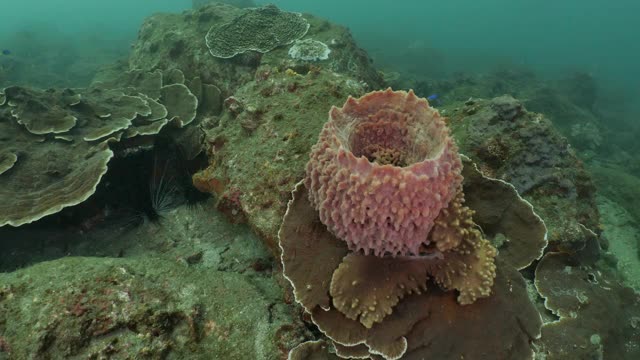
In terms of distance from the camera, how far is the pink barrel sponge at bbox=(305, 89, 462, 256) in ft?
6.66

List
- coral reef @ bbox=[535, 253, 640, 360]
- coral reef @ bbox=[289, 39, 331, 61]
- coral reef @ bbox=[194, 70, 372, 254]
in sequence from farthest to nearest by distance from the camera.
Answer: coral reef @ bbox=[289, 39, 331, 61], coral reef @ bbox=[194, 70, 372, 254], coral reef @ bbox=[535, 253, 640, 360]

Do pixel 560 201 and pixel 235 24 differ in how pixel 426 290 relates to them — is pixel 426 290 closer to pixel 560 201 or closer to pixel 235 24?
pixel 560 201

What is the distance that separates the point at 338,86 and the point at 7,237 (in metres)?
3.76

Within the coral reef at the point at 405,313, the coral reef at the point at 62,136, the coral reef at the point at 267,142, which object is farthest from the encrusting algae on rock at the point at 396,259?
the coral reef at the point at 62,136

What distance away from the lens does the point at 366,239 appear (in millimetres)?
2252

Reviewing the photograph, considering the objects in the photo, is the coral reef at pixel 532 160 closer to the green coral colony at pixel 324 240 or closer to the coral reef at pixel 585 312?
the green coral colony at pixel 324 240

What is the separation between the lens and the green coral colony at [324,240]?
7.32 feet

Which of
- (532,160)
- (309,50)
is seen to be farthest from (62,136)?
(532,160)

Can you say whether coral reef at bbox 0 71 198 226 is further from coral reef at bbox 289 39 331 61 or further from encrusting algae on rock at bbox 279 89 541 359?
encrusting algae on rock at bbox 279 89 541 359

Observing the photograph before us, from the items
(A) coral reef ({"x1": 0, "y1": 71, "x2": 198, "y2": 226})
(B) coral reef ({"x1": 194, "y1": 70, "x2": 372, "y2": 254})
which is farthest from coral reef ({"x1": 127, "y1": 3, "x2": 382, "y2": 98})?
(B) coral reef ({"x1": 194, "y1": 70, "x2": 372, "y2": 254})

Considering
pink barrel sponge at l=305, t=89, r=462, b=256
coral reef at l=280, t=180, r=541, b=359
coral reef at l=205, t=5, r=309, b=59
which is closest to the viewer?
pink barrel sponge at l=305, t=89, r=462, b=256

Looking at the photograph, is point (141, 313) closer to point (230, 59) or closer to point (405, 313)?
point (405, 313)

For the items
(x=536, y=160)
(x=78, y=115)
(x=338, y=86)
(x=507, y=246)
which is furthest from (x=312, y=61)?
(x=507, y=246)

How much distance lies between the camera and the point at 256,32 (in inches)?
297
